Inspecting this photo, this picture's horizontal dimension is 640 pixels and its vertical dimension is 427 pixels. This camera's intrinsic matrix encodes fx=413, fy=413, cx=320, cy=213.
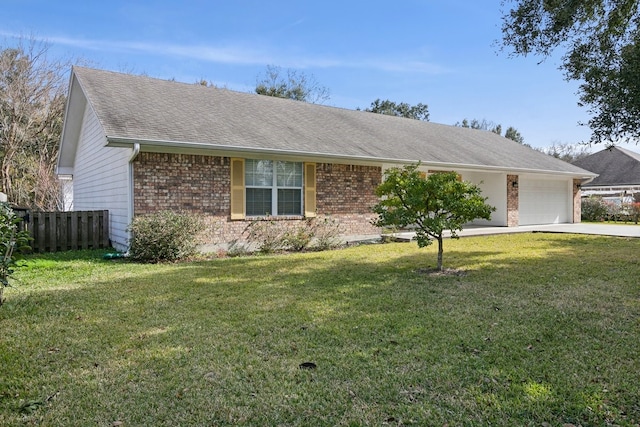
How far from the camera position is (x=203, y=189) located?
1003 centimetres

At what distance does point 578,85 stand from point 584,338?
6328 millimetres

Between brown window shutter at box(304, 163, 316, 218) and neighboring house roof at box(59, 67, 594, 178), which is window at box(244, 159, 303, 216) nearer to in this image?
brown window shutter at box(304, 163, 316, 218)

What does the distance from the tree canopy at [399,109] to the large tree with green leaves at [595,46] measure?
3196cm

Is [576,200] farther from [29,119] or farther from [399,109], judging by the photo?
[399,109]

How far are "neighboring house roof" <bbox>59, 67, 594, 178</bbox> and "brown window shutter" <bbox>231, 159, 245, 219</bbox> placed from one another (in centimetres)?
48

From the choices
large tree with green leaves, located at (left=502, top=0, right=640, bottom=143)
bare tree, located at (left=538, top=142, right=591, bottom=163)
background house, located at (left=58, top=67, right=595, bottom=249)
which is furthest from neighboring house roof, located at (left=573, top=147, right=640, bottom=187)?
bare tree, located at (left=538, top=142, right=591, bottom=163)

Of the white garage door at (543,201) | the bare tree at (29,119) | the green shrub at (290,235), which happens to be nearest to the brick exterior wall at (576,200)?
the white garage door at (543,201)

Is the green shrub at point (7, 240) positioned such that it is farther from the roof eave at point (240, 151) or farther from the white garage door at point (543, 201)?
the white garage door at point (543, 201)

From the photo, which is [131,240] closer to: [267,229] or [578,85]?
[267,229]

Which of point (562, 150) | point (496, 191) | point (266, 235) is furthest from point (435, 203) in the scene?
point (562, 150)

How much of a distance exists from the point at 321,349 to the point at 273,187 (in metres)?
7.66

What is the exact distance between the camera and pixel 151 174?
9.40 m

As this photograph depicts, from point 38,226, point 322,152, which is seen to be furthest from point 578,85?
point 38,226

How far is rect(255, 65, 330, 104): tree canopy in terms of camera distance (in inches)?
1184
